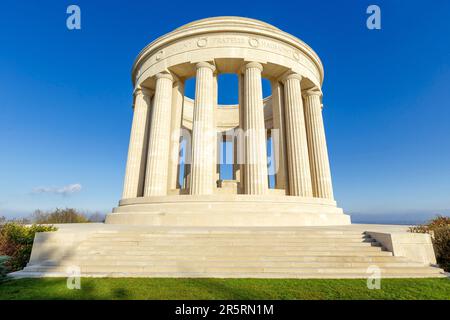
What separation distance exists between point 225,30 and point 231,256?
2298cm

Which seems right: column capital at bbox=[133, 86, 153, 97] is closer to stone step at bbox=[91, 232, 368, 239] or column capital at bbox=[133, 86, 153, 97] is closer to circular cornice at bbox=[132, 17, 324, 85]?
circular cornice at bbox=[132, 17, 324, 85]

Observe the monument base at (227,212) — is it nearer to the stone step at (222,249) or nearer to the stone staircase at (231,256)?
the stone staircase at (231,256)

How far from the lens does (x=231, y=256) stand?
9.48m

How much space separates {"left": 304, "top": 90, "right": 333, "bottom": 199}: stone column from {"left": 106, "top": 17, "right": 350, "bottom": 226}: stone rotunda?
0.12 m

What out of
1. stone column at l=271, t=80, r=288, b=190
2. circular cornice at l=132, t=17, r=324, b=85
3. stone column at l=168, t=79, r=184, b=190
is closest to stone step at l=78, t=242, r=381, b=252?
stone column at l=271, t=80, r=288, b=190

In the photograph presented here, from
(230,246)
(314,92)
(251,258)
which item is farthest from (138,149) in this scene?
(314,92)

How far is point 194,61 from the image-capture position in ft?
78.6

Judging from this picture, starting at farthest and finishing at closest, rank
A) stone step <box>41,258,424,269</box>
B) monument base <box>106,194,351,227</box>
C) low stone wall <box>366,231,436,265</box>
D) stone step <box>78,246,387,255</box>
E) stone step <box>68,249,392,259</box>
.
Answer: monument base <box>106,194,351,227</box> < stone step <box>78,246,387,255</box> < stone step <box>68,249,392,259</box> < low stone wall <box>366,231,436,265</box> < stone step <box>41,258,424,269</box>

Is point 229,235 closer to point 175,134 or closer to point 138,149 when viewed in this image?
point 175,134

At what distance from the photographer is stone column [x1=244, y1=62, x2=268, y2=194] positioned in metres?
20.2

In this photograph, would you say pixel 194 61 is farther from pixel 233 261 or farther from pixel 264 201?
pixel 233 261

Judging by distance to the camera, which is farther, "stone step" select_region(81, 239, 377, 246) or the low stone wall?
"stone step" select_region(81, 239, 377, 246)
